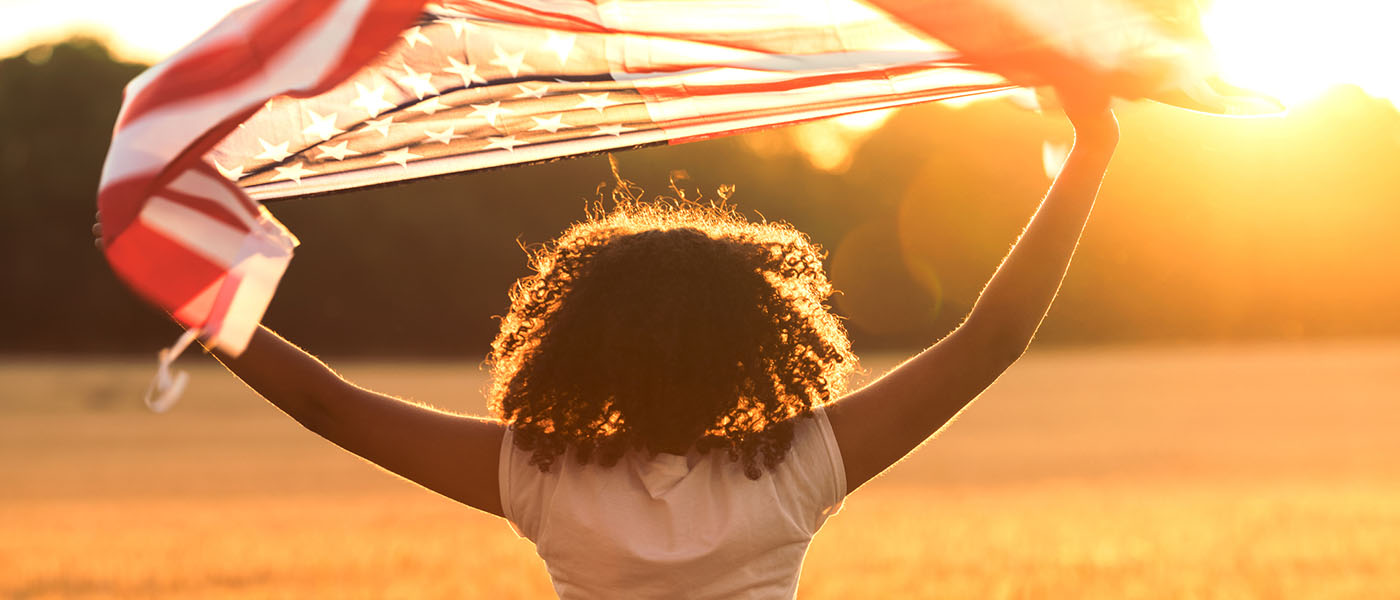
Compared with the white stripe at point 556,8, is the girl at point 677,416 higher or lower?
lower

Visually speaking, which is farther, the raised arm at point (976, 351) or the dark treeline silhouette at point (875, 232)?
the dark treeline silhouette at point (875, 232)

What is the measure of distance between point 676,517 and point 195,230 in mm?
884

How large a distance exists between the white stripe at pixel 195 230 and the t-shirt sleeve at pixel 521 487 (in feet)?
1.77

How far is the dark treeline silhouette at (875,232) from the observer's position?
55.7m

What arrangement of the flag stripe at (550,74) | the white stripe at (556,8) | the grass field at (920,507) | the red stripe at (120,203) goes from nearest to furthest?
the red stripe at (120,203)
the flag stripe at (550,74)
the white stripe at (556,8)
the grass field at (920,507)

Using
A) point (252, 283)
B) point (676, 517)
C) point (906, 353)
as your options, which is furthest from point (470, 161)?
point (906, 353)

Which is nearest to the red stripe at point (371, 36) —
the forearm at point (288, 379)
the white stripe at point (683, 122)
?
the forearm at point (288, 379)

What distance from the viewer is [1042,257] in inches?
95.0

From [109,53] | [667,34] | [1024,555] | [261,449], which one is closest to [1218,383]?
[261,449]

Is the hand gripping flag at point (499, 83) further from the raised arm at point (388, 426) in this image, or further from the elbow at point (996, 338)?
the elbow at point (996, 338)

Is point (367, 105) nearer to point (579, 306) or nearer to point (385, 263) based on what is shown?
point (579, 306)

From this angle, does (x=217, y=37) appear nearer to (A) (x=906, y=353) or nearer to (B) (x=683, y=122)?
(B) (x=683, y=122)

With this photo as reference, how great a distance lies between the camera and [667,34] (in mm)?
3146

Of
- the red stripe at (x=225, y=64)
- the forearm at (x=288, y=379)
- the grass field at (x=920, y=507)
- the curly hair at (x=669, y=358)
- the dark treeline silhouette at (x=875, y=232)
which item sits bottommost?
the dark treeline silhouette at (x=875, y=232)
